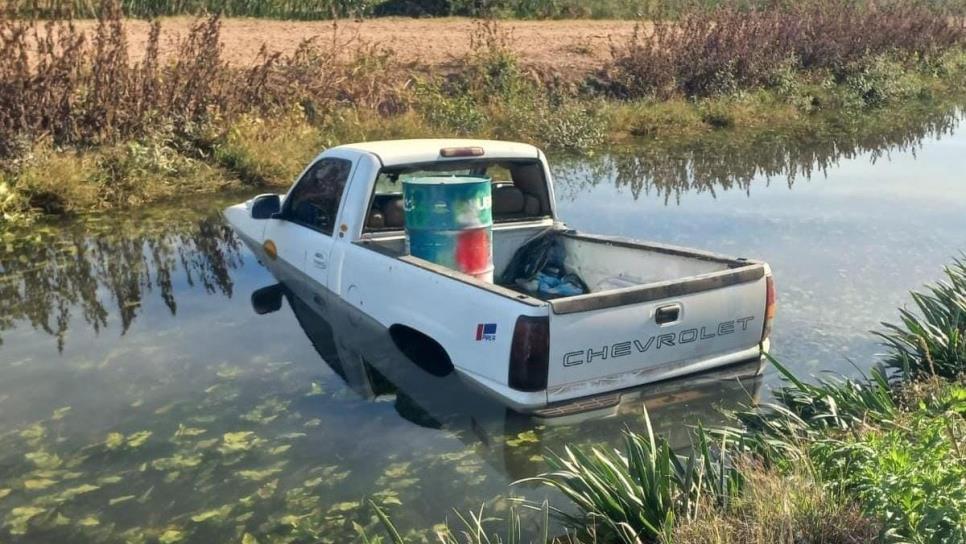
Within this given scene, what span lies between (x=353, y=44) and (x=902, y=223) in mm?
14167

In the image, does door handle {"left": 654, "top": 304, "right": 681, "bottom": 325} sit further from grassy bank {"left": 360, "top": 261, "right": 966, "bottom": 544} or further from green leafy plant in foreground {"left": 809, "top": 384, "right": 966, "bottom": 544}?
green leafy plant in foreground {"left": 809, "top": 384, "right": 966, "bottom": 544}

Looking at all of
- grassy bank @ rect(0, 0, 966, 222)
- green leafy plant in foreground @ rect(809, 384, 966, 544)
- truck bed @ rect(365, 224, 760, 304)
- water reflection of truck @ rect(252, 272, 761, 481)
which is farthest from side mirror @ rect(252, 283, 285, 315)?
green leafy plant in foreground @ rect(809, 384, 966, 544)

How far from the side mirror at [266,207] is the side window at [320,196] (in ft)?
0.34

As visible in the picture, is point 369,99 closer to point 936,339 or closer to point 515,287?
point 515,287

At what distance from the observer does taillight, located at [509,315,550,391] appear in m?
5.69

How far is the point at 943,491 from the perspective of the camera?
3.88 metres

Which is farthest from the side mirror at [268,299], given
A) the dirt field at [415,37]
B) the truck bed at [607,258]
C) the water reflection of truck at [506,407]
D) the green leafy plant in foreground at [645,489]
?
the dirt field at [415,37]

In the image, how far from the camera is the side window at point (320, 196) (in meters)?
8.21

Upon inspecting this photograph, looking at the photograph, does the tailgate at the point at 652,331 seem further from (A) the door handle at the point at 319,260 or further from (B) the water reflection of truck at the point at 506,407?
(A) the door handle at the point at 319,260

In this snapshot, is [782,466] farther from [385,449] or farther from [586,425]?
[385,449]

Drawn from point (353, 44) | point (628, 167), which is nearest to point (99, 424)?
point (628, 167)

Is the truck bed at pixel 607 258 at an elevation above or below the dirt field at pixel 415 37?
below

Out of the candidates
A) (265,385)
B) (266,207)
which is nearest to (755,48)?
(266,207)

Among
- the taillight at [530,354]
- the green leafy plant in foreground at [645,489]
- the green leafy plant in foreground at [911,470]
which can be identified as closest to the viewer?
the green leafy plant in foreground at [911,470]
